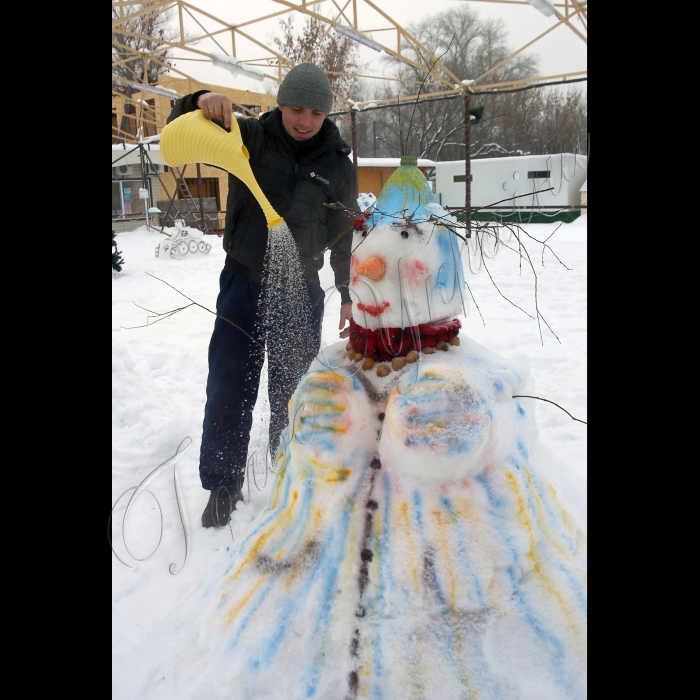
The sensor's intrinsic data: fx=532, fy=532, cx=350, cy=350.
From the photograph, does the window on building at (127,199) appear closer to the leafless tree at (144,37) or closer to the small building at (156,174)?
the small building at (156,174)

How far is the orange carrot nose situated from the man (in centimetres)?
35

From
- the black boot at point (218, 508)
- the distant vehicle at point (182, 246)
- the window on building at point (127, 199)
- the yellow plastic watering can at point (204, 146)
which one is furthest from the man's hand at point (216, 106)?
the window on building at point (127, 199)

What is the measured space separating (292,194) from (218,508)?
1.08 m

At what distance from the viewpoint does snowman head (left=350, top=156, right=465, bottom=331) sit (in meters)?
1.27

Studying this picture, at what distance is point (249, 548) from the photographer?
52.1 inches

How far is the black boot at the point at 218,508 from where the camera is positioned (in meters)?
1.81

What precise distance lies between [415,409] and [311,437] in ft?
0.86

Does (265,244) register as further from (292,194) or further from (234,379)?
(234,379)

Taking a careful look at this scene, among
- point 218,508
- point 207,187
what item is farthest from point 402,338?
point 207,187

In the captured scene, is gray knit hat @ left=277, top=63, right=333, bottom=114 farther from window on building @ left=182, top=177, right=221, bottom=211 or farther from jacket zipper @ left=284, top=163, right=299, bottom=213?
window on building @ left=182, top=177, right=221, bottom=211

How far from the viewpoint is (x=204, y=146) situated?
1376 millimetres

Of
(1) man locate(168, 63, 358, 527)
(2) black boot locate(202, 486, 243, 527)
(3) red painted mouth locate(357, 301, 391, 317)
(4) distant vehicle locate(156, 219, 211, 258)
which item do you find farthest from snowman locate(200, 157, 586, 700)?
(4) distant vehicle locate(156, 219, 211, 258)

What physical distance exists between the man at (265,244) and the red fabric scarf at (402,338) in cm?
29
